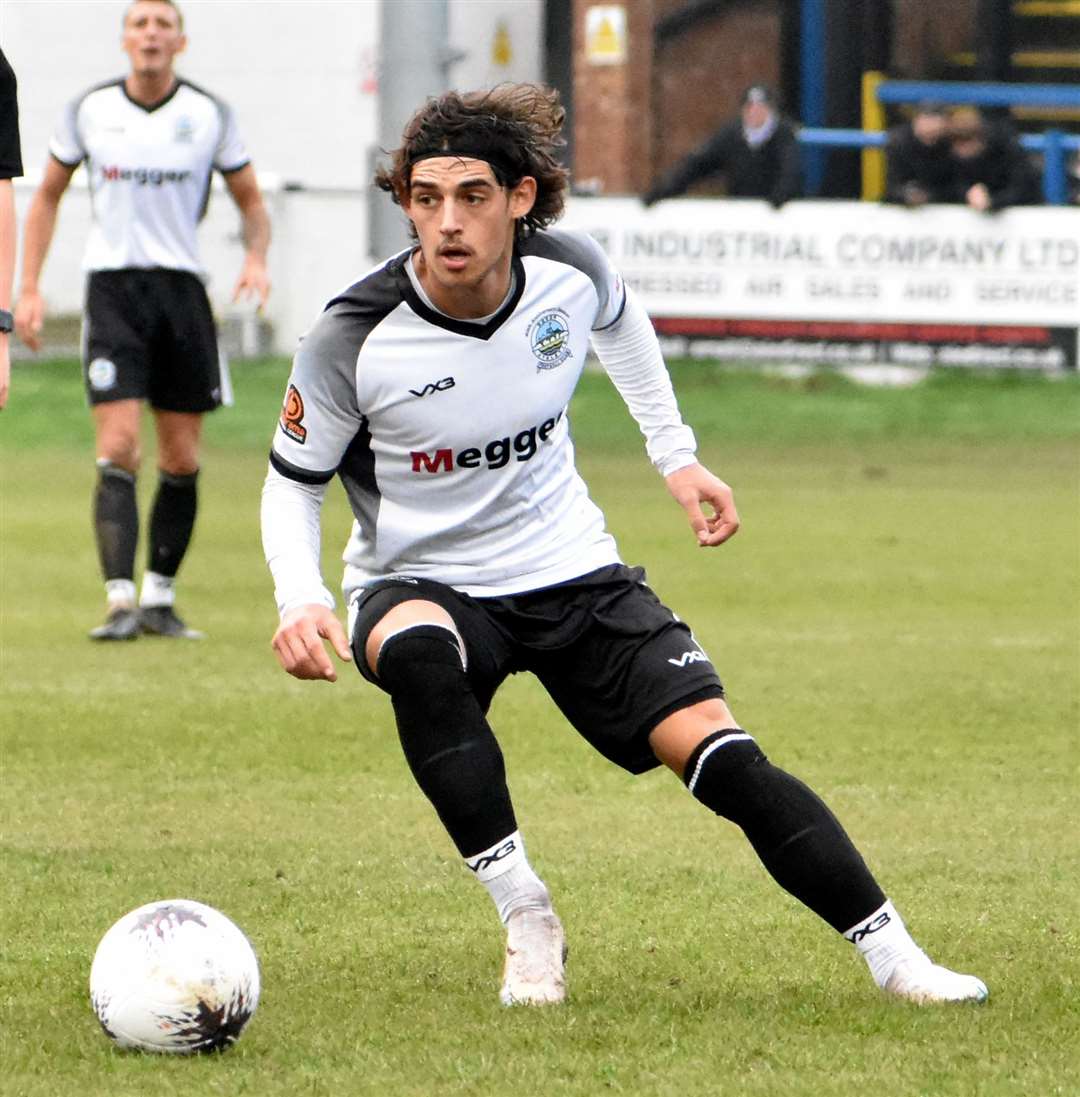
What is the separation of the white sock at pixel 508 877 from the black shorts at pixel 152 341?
5.50 meters

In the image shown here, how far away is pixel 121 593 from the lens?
990cm

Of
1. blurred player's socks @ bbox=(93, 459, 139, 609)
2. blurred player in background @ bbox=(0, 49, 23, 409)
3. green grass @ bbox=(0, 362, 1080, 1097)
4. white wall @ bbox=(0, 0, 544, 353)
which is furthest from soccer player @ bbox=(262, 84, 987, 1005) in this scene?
white wall @ bbox=(0, 0, 544, 353)

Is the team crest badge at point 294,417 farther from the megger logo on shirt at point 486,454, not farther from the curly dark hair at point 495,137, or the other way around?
the curly dark hair at point 495,137

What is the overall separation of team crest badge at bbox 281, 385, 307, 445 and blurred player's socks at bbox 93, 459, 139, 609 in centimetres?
505

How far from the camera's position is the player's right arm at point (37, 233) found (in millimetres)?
9992

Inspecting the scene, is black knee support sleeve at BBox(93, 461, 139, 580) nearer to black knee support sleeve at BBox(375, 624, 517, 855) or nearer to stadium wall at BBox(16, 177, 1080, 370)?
black knee support sleeve at BBox(375, 624, 517, 855)

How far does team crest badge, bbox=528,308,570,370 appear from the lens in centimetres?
501

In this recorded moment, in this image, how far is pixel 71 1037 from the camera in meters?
4.52

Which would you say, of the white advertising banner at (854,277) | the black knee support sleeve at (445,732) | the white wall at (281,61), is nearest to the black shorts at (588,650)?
the black knee support sleeve at (445,732)

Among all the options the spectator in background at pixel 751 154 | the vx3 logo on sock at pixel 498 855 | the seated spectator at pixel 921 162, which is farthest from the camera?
the spectator in background at pixel 751 154

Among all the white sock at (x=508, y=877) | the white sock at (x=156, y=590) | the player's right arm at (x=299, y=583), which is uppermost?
the player's right arm at (x=299, y=583)

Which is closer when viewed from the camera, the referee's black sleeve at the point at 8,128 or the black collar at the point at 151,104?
the referee's black sleeve at the point at 8,128

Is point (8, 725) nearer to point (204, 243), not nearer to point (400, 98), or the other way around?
point (400, 98)

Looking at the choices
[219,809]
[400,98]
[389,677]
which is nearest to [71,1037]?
[389,677]
